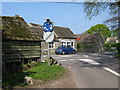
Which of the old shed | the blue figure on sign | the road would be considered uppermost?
the blue figure on sign

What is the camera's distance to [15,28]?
1018 centimetres

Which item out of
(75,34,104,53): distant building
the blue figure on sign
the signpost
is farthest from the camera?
(75,34,104,53): distant building

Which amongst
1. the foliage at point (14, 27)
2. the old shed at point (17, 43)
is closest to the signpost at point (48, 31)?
the old shed at point (17, 43)

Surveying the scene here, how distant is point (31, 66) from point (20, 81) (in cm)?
361

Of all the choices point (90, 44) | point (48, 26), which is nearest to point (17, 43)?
point (48, 26)

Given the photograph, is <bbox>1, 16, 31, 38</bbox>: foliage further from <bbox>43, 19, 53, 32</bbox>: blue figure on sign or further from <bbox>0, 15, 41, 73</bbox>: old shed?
<bbox>43, 19, 53, 32</bbox>: blue figure on sign

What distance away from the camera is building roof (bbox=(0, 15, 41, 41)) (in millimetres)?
9320

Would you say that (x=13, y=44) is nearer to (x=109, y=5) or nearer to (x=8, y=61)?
(x=8, y=61)

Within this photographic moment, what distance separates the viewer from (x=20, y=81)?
6.25 meters

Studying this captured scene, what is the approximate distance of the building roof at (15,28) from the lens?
367 inches

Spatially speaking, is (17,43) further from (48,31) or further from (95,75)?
(95,75)

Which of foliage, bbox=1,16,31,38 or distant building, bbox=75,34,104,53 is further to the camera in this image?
distant building, bbox=75,34,104,53

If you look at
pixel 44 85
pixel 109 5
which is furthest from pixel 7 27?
pixel 109 5

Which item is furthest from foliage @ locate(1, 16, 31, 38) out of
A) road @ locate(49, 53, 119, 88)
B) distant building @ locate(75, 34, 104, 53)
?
distant building @ locate(75, 34, 104, 53)
